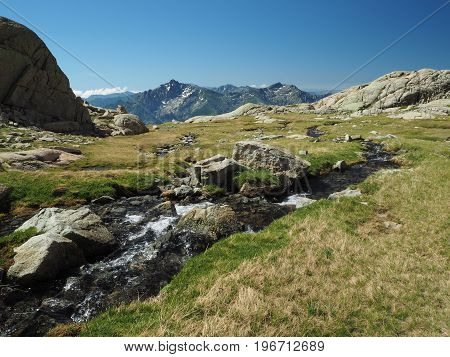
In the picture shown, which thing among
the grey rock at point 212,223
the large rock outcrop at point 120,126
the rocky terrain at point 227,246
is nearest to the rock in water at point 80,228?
the rocky terrain at point 227,246

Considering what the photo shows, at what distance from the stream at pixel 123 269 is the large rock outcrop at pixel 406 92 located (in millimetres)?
141991

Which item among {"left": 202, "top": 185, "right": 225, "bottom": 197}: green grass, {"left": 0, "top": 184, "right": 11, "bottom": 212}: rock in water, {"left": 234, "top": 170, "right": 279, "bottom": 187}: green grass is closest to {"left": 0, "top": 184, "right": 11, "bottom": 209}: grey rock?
{"left": 0, "top": 184, "right": 11, "bottom": 212}: rock in water

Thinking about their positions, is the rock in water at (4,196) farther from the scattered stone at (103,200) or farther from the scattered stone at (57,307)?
the scattered stone at (57,307)

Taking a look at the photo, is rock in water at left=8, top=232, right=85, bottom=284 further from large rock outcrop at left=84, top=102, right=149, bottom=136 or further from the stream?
large rock outcrop at left=84, top=102, right=149, bottom=136

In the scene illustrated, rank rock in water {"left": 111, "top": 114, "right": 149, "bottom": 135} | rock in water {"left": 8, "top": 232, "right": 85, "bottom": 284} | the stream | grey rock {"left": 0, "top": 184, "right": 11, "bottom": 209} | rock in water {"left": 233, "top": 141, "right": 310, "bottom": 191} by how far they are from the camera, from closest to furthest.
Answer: the stream
rock in water {"left": 8, "top": 232, "right": 85, "bottom": 284}
grey rock {"left": 0, "top": 184, "right": 11, "bottom": 209}
rock in water {"left": 233, "top": 141, "right": 310, "bottom": 191}
rock in water {"left": 111, "top": 114, "right": 149, "bottom": 135}

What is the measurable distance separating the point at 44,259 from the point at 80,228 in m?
4.10

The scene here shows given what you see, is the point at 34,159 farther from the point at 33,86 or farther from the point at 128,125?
the point at 128,125

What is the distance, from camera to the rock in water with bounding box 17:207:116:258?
21.1 m

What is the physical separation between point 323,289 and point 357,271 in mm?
2566

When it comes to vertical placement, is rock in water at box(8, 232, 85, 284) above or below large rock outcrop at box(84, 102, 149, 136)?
below

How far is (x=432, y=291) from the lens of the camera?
47.9 ft

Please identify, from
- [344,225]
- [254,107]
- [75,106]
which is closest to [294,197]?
[344,225]

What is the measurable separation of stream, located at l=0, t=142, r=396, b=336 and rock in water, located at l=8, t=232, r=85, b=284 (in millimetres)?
525

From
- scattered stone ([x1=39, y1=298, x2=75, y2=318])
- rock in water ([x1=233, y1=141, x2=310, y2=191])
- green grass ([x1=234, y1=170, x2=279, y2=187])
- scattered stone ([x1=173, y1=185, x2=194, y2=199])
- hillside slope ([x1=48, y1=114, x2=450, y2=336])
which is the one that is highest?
rock in water ([x1=233, y1=141, x2=310, y2=191])
